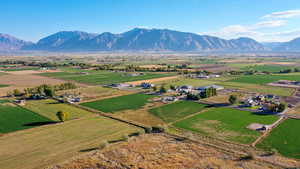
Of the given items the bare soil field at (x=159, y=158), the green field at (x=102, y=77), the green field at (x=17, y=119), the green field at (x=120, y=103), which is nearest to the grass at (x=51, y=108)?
the green field at (x=17, y=119)

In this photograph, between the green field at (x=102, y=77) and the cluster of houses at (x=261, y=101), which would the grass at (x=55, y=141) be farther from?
the green field at (x=102, y=77)

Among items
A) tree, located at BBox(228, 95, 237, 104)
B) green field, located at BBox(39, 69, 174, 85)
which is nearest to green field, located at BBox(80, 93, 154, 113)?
tree, located at BBox(228, 95, 237, 104)

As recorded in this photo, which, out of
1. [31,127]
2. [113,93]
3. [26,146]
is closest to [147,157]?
[26,146]

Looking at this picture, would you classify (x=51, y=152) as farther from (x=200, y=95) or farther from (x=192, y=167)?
(x=200, y=95)

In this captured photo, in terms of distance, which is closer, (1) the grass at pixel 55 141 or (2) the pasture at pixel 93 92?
(1) the grass at pixel 55 141

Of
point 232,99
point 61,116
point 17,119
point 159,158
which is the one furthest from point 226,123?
point 17,119
